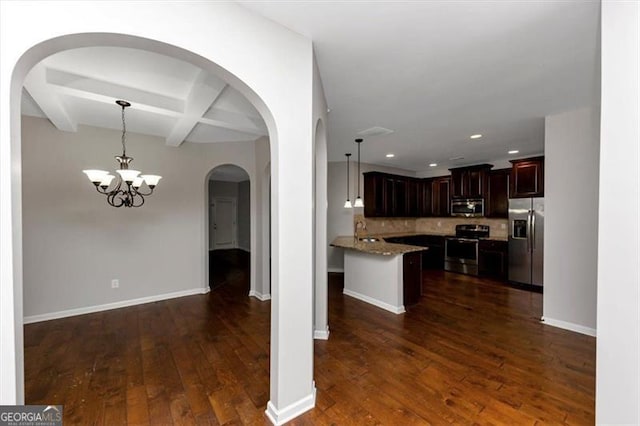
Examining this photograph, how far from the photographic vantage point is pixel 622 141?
1.20 m

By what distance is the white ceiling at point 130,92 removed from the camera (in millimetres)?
2164

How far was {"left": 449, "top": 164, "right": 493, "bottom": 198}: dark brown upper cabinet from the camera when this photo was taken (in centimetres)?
588

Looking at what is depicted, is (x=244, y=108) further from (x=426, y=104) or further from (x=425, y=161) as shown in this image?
(x=425, y=161)

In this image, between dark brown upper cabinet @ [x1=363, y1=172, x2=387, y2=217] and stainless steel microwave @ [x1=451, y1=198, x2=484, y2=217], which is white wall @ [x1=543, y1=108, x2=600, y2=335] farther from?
dark brown upper cabinet @ [x1=363, y1=172, x2=387, y2=217]

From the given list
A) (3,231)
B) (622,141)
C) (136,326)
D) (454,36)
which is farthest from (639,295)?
(136,326)

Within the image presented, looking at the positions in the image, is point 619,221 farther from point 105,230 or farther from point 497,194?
point 105,230

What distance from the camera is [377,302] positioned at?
394 centimetres

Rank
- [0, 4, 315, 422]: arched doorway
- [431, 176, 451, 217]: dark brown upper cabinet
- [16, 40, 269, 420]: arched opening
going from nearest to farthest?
1. [0, 4, 315, 422]: arched doorway
2. [16, 40, 269, 420]: arched opening
3. [431, 176, 451, 217]: dark brown upper cabinet

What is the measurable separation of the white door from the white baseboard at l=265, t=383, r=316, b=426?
827 centimetres

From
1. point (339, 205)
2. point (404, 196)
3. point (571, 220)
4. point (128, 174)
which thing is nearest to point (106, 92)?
point (128, 174)

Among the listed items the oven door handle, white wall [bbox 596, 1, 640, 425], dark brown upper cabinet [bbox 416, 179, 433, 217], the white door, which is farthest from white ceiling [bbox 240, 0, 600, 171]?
the white door

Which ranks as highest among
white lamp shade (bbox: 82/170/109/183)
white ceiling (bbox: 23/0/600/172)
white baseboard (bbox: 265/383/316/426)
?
white ceiling (bbox: 23/0/600/172)

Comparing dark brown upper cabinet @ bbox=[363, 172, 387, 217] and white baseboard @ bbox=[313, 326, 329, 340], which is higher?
dark brown upper cabinet @ bbox=[363, 172, 387, 217]

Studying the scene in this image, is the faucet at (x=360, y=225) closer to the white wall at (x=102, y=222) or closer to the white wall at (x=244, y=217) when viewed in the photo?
the white wall at (x=102, y=222)
